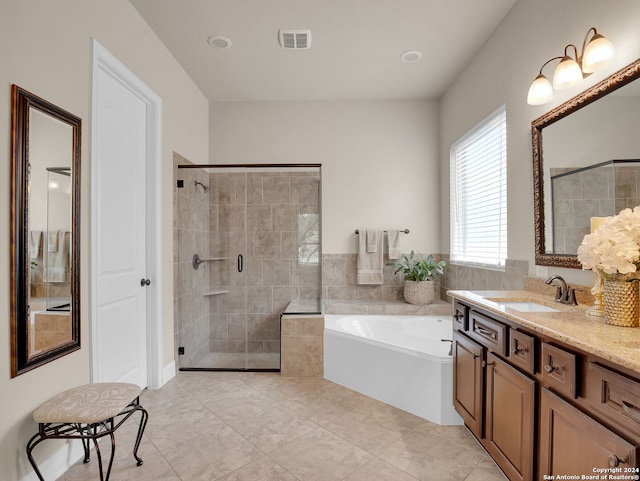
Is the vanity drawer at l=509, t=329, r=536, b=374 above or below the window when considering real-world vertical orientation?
below

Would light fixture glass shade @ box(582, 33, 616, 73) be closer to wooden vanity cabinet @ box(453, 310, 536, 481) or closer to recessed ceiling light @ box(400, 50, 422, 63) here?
wooden vanity cabinet @ box(453, 310, 536, 481)

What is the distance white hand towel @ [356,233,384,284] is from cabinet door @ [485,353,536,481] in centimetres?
207

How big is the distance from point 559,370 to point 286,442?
152 cm

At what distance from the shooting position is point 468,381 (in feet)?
6.35

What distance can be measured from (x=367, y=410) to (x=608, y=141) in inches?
83.9

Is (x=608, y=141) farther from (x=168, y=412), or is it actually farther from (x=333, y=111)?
(x=168, y=412)

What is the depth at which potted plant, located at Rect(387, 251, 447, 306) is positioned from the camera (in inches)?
140

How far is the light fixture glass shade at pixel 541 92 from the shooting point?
6.25 ft

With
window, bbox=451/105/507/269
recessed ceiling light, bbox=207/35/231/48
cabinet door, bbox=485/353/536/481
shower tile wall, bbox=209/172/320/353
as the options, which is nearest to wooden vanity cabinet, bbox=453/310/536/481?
cabinet door, bbox=485/353/536/481

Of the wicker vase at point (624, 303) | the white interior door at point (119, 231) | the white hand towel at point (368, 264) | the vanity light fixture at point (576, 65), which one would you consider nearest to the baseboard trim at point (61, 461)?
the white interior door at point (119, 231)

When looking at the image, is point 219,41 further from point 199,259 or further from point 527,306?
point 527,306

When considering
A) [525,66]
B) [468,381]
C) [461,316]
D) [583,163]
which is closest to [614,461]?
[468,381]

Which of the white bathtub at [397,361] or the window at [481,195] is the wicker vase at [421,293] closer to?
the white bathtub at [397,361]

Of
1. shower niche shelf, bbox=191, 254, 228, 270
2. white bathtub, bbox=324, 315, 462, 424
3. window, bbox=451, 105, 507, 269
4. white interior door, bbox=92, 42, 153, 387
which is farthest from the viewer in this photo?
shower niche shelf, bbox=191, 254, 228, 270
